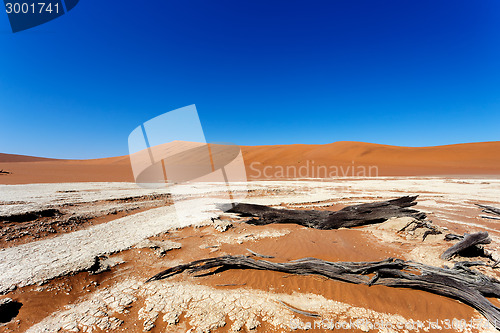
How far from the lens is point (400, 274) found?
159 inches

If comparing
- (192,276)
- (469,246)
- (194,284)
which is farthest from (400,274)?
(192,276)

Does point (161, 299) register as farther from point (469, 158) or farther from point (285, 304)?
point (469, 158)

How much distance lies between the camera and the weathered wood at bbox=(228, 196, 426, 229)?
827 centimetres

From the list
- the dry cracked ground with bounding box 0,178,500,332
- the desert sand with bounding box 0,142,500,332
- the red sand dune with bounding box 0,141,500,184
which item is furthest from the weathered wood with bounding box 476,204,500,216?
the red sand dune with bounding box 0,141,500,184

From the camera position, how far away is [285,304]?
358 cm


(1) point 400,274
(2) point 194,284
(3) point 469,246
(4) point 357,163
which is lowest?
(2) point 194,284

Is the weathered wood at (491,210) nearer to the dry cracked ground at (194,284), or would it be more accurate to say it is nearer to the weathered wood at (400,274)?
the dry cracked ground at (194,284)

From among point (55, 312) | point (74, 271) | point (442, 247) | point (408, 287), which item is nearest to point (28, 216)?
point (74, 271)

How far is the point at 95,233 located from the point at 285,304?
7.02m

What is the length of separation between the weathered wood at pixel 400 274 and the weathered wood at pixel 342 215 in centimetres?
371

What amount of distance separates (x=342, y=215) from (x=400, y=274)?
4607 millimetres

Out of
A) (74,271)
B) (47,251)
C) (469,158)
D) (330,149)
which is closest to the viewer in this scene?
(74,271)

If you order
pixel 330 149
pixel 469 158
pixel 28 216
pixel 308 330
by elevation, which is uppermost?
pixel 330 149

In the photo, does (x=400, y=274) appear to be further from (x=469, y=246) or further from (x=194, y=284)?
(x=194, y=284)
